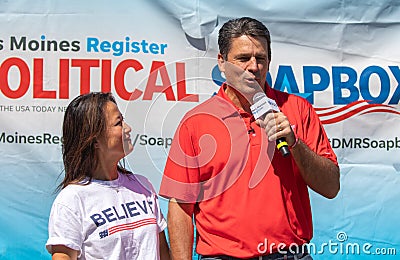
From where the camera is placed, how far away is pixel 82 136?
202 centimetres

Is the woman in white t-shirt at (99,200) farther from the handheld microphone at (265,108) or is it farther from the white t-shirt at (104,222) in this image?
the handheld microphone at (265,108)

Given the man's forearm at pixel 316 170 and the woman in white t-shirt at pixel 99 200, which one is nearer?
the woman in white t-shirt at pixel 99 200

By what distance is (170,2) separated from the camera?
340 cm

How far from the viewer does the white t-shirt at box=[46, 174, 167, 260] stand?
1901 millimetres

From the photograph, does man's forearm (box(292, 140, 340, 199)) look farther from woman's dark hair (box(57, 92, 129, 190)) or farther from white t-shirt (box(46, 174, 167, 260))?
woman's dark hair (box(57, 92, 129, 190))

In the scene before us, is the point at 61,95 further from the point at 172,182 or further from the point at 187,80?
the point at 172,182

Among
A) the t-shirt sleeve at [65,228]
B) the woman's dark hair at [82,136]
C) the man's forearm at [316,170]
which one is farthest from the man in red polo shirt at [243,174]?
the t-shirt sleeve at [65,228]

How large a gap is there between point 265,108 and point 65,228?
70 centimetres

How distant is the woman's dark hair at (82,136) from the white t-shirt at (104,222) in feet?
0.19

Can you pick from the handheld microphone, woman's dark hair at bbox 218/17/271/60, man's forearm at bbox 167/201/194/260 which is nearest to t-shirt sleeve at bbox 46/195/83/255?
man's forearm at bbox 167/201/194/260

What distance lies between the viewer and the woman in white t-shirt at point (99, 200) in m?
1.91

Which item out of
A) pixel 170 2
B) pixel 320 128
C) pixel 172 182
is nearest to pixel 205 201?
pixel 172 182

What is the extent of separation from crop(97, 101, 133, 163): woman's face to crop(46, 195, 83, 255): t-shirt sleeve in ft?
0.72

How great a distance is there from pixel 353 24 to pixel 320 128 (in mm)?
1419
